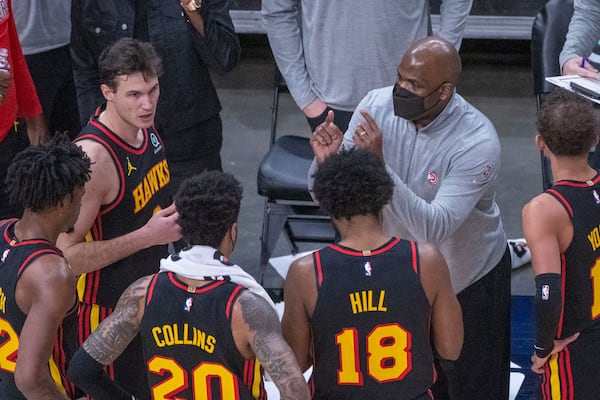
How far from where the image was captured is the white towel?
9.55 ft

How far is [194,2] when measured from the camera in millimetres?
4656

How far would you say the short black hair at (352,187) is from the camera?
3.01 metres

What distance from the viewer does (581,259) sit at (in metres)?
3.47

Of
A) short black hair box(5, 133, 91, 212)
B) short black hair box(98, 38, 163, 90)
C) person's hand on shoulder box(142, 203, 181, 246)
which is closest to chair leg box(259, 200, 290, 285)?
short black hair box(98, 38, 163, 90)

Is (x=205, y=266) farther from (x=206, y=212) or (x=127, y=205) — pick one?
(x=127, y=205)

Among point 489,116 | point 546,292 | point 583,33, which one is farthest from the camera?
point 489,116

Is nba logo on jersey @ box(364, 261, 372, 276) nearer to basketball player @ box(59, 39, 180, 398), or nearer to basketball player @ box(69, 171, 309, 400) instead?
basketball player @ box(69, 171, 309, 400)

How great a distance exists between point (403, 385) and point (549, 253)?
0.74 m

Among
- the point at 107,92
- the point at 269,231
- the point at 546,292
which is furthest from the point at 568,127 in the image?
the point at 269,231

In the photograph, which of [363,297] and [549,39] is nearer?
[363,297]

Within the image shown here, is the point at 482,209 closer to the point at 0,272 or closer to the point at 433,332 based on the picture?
the point at 433,332

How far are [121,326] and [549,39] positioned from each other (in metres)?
3.64

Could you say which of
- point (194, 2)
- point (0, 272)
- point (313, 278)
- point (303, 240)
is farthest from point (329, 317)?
point (303, 240)

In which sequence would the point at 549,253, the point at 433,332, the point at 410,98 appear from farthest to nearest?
1. the point at 410,98
2. the point at 549,253
3. the point at 433,332
